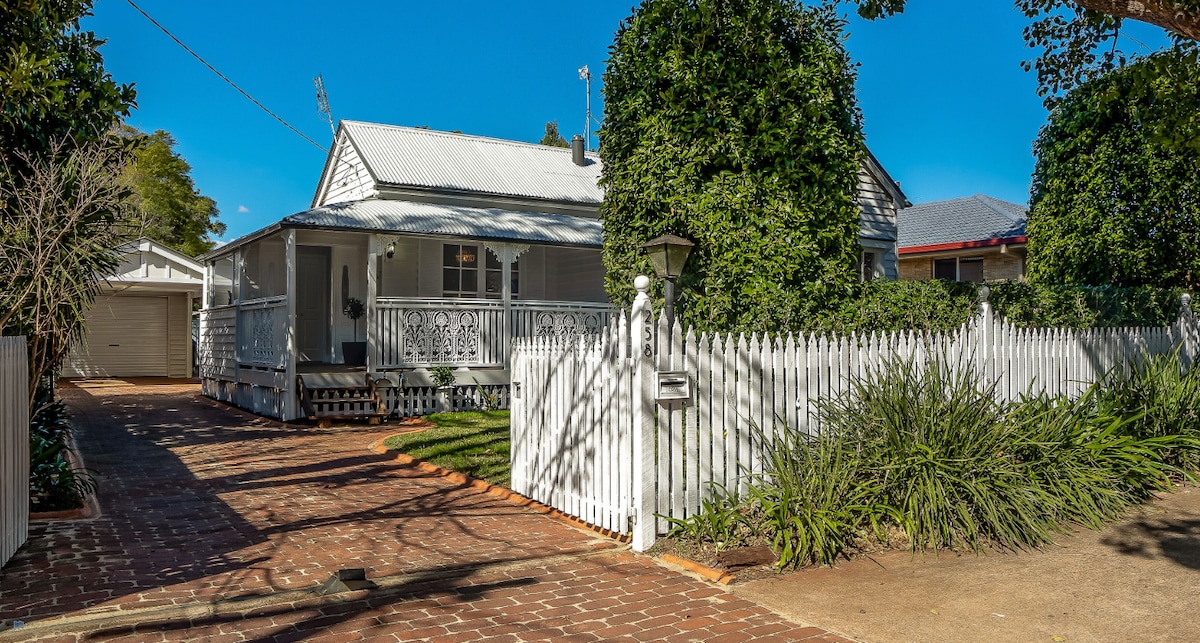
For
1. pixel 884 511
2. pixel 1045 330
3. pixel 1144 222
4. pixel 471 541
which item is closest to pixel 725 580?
pixel 884 511

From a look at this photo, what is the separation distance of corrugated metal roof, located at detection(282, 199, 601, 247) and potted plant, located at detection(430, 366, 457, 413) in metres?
2.54

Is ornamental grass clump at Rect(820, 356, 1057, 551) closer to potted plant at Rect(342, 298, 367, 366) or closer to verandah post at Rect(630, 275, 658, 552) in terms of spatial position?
verandah post at Rect(630, 275, 658, 552)

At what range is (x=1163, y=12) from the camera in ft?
20.1

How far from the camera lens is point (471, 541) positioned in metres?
6.90

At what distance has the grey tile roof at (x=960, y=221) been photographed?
83.9ft

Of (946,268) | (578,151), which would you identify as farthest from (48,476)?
(946,268)

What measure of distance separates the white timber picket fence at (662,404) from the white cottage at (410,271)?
703 cm

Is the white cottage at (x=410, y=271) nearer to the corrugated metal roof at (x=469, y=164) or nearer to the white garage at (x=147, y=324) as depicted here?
the corrugated metal roof at (x=469, y=164)

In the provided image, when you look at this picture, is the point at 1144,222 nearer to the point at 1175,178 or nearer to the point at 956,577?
the point at 1175,178

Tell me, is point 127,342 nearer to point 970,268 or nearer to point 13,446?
point 13,446

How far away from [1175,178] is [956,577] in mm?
11477

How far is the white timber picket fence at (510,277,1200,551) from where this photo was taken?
6.48 meters

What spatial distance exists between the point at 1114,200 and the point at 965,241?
36.1 ft

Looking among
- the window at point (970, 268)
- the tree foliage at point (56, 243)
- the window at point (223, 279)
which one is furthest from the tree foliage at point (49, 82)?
the window at point (970, 268)
